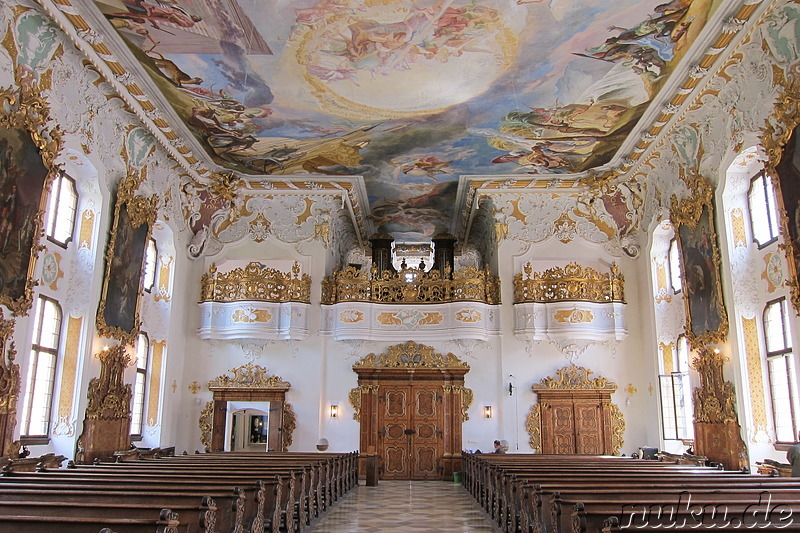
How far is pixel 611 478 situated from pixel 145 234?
1278cm

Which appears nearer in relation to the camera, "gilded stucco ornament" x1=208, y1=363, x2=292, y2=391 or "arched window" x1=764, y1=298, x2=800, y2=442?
"arched window" x1=764, y1=298, x2=800, y2=442

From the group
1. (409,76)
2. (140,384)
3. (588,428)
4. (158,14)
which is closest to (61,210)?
(158,14)

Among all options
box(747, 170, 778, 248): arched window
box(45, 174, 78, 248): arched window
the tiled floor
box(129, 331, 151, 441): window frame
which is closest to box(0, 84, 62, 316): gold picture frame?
box(45, 174, 78, 248): arched window

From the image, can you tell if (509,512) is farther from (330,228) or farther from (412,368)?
(330,228)

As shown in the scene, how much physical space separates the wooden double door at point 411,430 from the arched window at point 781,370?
948 centimetres

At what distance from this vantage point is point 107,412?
1568cm

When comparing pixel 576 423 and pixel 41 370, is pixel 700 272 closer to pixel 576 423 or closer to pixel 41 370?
pixel 576 423

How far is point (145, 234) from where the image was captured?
1759 cm

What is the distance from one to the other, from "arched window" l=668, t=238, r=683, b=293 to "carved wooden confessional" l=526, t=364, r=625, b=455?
348cm

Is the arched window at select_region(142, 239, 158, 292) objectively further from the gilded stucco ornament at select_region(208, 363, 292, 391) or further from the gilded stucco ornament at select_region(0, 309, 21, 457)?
the gilded stucco ornament at select_region(0, 309, 21, 457)

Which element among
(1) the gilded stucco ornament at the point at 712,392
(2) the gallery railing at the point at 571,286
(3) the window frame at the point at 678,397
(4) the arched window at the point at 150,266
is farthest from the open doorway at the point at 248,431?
(1) the gilded stucco ornament at the point at 712,392

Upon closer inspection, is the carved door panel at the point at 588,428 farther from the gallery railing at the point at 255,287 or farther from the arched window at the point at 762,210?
the gallery railing at the point at 255,287

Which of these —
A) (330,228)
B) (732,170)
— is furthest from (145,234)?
(732,170)

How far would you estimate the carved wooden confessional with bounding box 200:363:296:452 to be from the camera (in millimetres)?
20281
